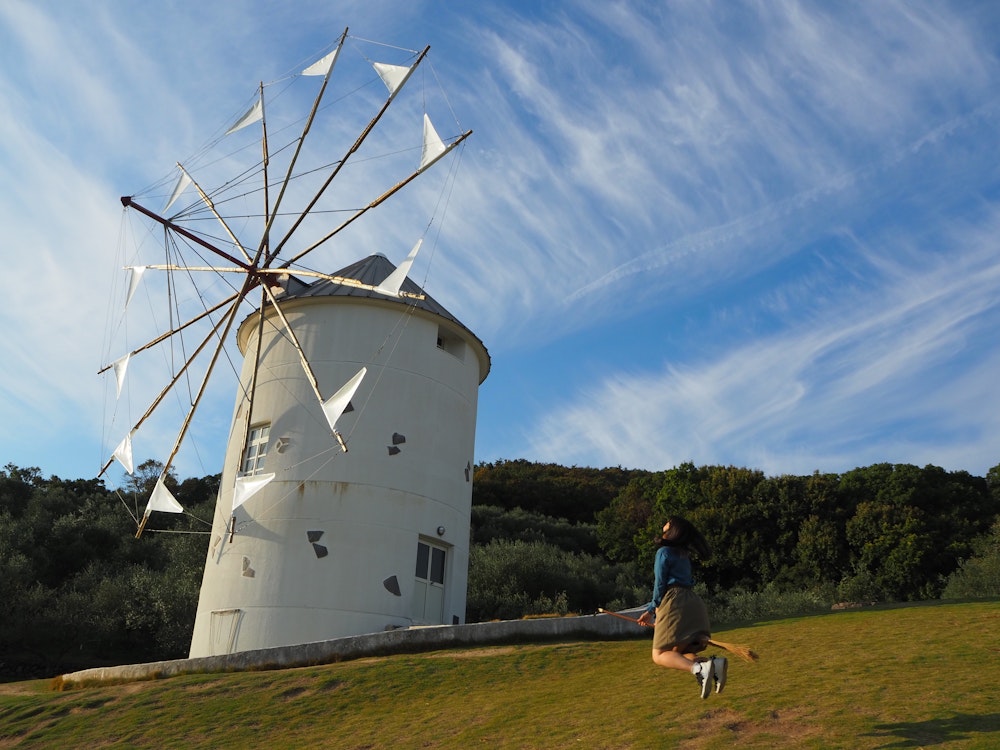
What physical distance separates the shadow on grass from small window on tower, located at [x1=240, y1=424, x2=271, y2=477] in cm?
1371

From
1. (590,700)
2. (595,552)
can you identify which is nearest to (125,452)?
(590,700)

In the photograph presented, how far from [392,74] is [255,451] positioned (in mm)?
8697

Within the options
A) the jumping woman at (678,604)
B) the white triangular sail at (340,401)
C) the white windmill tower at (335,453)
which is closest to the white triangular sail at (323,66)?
the white windmill tower at (335,453)

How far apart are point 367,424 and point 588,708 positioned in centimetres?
908

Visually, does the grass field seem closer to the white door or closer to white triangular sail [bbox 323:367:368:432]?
the white door

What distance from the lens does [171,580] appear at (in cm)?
2712

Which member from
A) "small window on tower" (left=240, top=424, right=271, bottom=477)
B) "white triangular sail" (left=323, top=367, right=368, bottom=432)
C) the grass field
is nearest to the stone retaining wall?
the grass field

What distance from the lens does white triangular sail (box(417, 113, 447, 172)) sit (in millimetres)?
18484

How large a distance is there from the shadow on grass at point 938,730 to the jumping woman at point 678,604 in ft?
8.08

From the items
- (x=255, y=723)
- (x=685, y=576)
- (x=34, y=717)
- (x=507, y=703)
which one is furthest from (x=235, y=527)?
(x=685, y=576)

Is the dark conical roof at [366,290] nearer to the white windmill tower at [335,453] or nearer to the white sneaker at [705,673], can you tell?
the white windmill tower at [335,453]

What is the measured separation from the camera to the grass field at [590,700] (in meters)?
9.73

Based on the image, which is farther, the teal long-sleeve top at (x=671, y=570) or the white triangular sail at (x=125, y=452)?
the white triangular sail at (x=125, y=452)

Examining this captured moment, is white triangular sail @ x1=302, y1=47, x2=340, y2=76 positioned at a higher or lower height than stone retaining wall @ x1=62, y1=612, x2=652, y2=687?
higher
